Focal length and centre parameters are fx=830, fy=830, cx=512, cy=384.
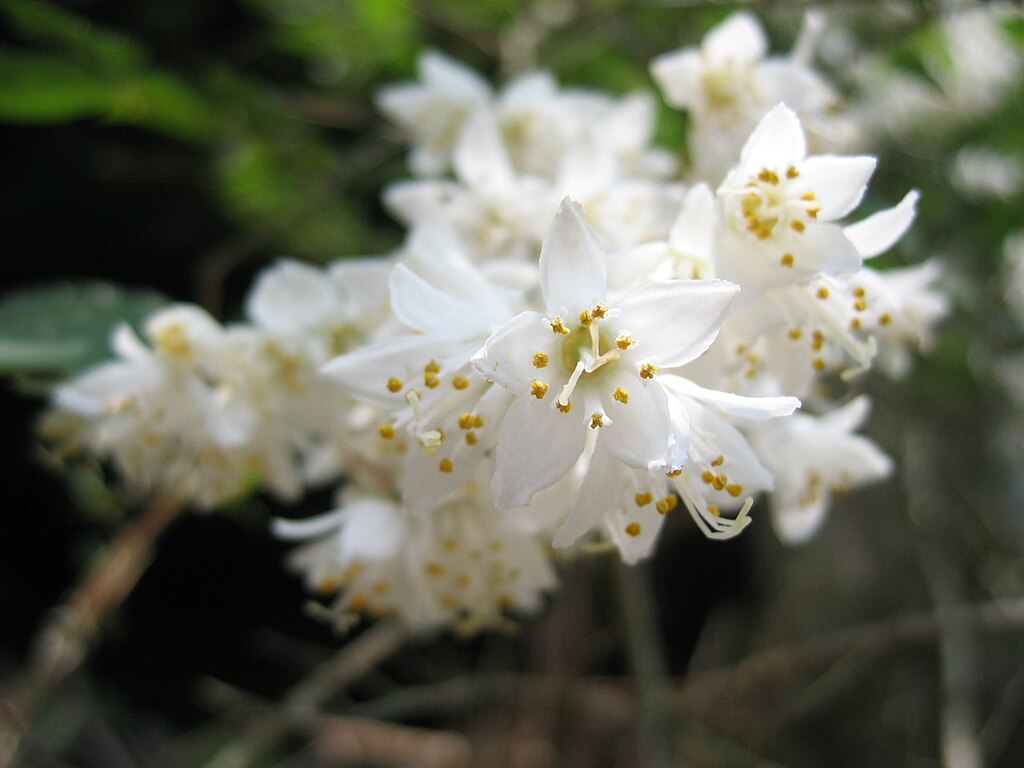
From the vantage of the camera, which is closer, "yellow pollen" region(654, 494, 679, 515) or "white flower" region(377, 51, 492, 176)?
"yellow pollen" region(654, 494, 679, 515)

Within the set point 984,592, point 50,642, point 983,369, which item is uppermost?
point 983,369

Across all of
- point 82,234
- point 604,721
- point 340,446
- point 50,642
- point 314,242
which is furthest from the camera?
point 82,234

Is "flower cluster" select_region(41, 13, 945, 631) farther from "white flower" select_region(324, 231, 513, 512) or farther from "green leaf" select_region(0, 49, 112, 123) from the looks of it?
"green leaf" select_region(0, 49, 112, 123)

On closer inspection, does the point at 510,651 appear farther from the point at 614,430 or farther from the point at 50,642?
the point at 614,430

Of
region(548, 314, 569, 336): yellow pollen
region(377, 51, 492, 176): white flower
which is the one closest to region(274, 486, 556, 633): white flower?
region(548, 314, 569, 336): yellow pollen

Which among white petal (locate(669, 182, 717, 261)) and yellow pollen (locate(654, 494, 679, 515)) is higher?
white petal (locate(669, 182, 717, 261))

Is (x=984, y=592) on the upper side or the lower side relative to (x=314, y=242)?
lower

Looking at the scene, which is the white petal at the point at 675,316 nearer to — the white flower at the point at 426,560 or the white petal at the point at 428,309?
the white petal at the point at 428,309

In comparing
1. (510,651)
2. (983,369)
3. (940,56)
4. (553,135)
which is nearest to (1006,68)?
(940,56)

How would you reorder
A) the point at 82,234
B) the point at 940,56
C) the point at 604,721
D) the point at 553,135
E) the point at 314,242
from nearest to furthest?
the point at 553,135 < the point at 940,56 < the point at 604,721 < the point at 314,242 < the point at 82,234
